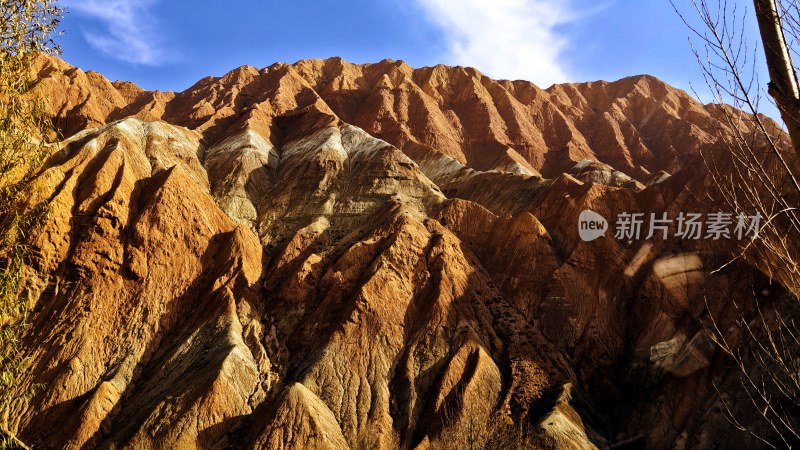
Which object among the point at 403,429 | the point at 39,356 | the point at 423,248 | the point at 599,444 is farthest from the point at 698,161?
the point at 39,356

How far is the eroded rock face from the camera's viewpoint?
111 ft

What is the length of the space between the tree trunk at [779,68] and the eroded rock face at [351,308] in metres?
25.1

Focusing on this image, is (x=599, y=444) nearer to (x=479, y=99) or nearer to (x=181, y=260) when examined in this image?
(x=181, y=260)

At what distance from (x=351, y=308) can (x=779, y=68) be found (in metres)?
38.2

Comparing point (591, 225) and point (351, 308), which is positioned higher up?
point (591, 225)

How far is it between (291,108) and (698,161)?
58.2 m

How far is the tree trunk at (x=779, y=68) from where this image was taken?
353 centimetres

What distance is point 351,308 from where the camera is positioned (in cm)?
4078

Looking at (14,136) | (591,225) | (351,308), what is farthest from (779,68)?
(591,225)

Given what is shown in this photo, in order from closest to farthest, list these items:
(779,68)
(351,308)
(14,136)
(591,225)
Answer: (779,68) < (14,136) < (351,308) < (591,225)

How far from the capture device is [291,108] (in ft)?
291

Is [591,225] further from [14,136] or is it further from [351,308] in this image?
[14,136]

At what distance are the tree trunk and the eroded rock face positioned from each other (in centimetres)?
2511

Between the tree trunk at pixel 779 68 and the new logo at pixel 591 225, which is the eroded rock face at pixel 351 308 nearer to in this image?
the new logo at pixel 591 225
